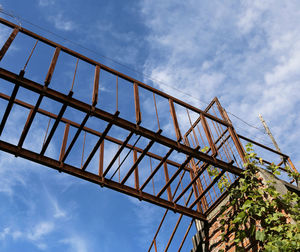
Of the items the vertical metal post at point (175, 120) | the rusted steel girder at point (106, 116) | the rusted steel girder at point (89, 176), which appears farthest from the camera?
the vertical metal post at point (175, 120)

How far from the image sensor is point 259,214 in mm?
5355

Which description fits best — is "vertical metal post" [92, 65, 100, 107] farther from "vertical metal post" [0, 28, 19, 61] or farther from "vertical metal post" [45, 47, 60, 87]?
"vertical metal post" [0, 28, 19, 61]

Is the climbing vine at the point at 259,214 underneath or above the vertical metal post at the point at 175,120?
underneath

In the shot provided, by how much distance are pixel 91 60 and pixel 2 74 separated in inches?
76.2

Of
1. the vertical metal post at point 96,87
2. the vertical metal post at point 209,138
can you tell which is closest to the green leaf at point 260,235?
the vertical metal post at point 209,138

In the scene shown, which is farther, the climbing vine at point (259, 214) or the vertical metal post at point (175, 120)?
the vertical metal post at point (175, 120)

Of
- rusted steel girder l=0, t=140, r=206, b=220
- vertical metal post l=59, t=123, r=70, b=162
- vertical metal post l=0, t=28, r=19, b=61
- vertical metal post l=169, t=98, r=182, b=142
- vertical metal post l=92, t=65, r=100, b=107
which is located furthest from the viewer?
vertical metal post l=59, t=123, r=70, b=162

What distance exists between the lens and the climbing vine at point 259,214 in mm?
4918

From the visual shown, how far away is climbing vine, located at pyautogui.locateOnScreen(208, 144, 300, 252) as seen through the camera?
492cm

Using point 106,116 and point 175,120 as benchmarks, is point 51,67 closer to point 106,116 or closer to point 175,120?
point 106,116

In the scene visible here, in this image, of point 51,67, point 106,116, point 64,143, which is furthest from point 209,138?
point 51,67

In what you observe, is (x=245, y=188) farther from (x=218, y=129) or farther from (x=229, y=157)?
(x=218, y=129)

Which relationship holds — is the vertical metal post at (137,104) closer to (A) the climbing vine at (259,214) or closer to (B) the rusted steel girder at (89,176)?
(B) the rusted steel girder at (89,176)

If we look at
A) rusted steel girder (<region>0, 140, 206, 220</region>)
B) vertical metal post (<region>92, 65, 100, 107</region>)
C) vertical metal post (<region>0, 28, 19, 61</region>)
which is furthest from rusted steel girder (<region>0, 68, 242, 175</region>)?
rusted steel girder (<region>0, 140, 206, 220</region>)
